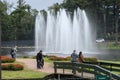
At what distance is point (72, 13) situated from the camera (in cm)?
13362

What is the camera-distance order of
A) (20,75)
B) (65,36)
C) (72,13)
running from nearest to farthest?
(20,75) → (65,36) → (72,13)

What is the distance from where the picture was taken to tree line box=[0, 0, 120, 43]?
126188 mm

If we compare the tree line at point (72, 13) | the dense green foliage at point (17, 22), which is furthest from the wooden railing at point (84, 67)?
the dense green foliage at point (17, 22)

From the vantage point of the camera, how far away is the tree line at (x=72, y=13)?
12619 centimetres

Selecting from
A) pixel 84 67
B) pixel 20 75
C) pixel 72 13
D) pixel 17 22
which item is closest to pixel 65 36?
pixel 20 75

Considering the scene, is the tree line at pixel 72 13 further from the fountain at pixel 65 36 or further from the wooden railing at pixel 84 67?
the wooden railing at pixel 84 67

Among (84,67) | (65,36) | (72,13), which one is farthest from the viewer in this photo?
(72,13)

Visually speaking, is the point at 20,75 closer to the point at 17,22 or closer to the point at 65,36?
the point at 65,36

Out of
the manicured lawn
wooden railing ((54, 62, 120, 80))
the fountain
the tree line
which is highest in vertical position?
the tree line

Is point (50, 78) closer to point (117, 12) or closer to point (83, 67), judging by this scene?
point (83, 67)

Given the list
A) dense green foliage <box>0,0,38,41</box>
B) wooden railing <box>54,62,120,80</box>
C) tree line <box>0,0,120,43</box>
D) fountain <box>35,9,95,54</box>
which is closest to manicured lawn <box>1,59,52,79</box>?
wooden railing <box>54,62,120,80</box>

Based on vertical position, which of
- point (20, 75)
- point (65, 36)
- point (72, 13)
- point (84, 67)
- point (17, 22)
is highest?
point (72, 13)

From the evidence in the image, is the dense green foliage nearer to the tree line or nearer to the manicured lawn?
the tree line

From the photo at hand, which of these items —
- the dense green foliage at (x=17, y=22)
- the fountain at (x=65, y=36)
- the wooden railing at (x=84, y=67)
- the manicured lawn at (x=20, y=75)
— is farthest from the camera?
the dense green foliage at (x=17, y=22)
